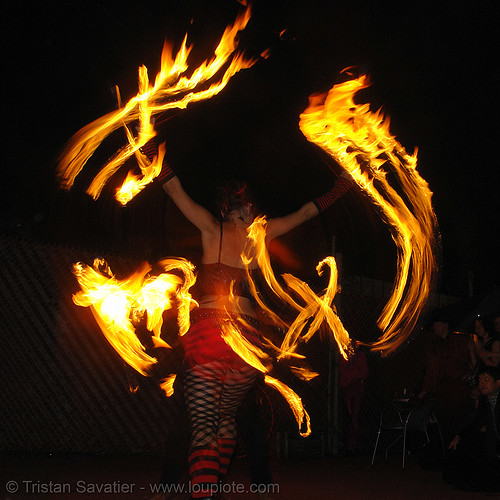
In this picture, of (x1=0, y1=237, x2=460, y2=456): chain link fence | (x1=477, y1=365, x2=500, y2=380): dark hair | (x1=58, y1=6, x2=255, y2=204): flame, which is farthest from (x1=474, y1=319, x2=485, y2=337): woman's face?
(x1=58, y1=6, x2=255, y2=204): flame

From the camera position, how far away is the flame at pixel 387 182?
4656mm

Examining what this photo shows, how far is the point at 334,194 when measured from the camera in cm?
382

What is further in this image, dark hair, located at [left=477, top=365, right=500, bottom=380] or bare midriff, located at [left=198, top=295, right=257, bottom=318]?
dark hair, located at [left=477, top=365, right=500, bottom=380]

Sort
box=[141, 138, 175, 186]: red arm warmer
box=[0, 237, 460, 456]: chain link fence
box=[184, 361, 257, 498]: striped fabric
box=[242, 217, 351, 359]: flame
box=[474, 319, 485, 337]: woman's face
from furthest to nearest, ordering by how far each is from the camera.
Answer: box=[474, 319, 485, 337]: woman's face, box=[0, 237, 460, 456]: chain link fence, box=[242, 217, 351, 359]: flame, box=[141, 138, 175, 186]: red arm warmer, box=[184, 361, 257, 498]: striped fabric

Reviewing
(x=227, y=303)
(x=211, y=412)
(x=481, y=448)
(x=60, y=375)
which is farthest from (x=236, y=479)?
(x=227, y=303)

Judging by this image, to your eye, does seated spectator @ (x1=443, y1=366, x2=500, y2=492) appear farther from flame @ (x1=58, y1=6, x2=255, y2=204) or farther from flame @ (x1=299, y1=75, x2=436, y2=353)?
flame @ (x1=58, y1=6, x2=255, y2=204)

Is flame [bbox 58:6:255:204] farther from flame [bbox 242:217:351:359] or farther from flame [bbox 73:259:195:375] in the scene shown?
flame [bbox 242:217:351:359]

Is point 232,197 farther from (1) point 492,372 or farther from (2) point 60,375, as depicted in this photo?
(2) point 60,375

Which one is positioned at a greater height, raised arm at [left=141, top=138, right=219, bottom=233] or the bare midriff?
raised arm at [left=141, top=138, right=219, bottom=233]

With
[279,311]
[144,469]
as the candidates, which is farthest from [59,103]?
[144,469]

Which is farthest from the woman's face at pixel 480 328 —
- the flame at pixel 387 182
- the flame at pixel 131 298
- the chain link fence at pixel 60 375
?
the flame at pixel 131 298

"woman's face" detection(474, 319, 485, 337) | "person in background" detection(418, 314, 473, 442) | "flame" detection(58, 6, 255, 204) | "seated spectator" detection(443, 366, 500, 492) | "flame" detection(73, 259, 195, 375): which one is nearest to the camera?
"flame" detection(73, 259, 195, 375)

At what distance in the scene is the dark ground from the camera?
4.38 m

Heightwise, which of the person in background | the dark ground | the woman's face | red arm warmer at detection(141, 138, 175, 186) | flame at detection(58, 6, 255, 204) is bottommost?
the dark ground
